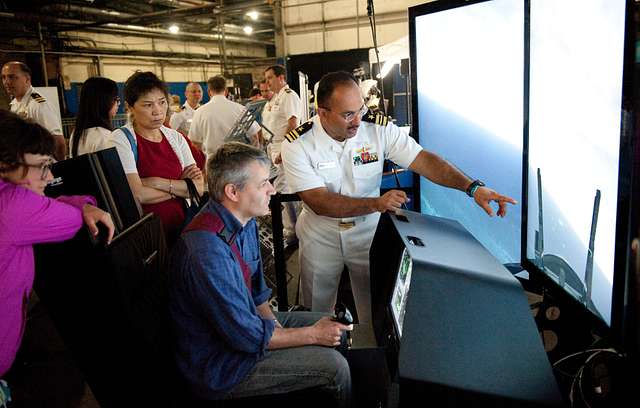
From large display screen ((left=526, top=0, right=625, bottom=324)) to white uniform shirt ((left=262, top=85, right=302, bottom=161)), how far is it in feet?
13.1

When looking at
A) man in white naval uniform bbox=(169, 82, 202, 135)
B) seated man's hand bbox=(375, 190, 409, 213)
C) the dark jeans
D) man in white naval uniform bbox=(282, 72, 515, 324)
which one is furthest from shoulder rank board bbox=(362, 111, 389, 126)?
man in white naval uniform bbox=(169, 82, 202, 135)

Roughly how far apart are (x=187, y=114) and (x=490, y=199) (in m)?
5.34

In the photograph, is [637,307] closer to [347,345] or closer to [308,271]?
[347,345]

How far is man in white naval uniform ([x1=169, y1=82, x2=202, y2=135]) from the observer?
20.2ft

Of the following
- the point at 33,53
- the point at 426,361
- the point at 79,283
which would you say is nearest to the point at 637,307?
the point at 426,361

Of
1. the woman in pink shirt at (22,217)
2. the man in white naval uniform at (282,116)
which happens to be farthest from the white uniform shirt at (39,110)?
the woman in pink shirt at (22,217)

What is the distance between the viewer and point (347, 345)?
176 cm

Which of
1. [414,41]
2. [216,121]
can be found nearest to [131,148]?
[414,41]

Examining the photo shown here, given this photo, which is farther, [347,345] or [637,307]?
[347,345]

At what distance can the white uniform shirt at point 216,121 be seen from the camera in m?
4.83

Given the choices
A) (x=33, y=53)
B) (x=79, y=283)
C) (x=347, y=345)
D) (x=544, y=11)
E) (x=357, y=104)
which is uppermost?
(x=33, y=53)

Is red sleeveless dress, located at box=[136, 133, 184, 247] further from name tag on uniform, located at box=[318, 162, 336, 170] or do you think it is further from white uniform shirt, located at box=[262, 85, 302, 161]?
white uniform shirt, located at box=[262, 85, 302, 161]

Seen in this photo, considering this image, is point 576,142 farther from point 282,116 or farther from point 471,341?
point 282,116

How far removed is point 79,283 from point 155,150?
4.18ft
